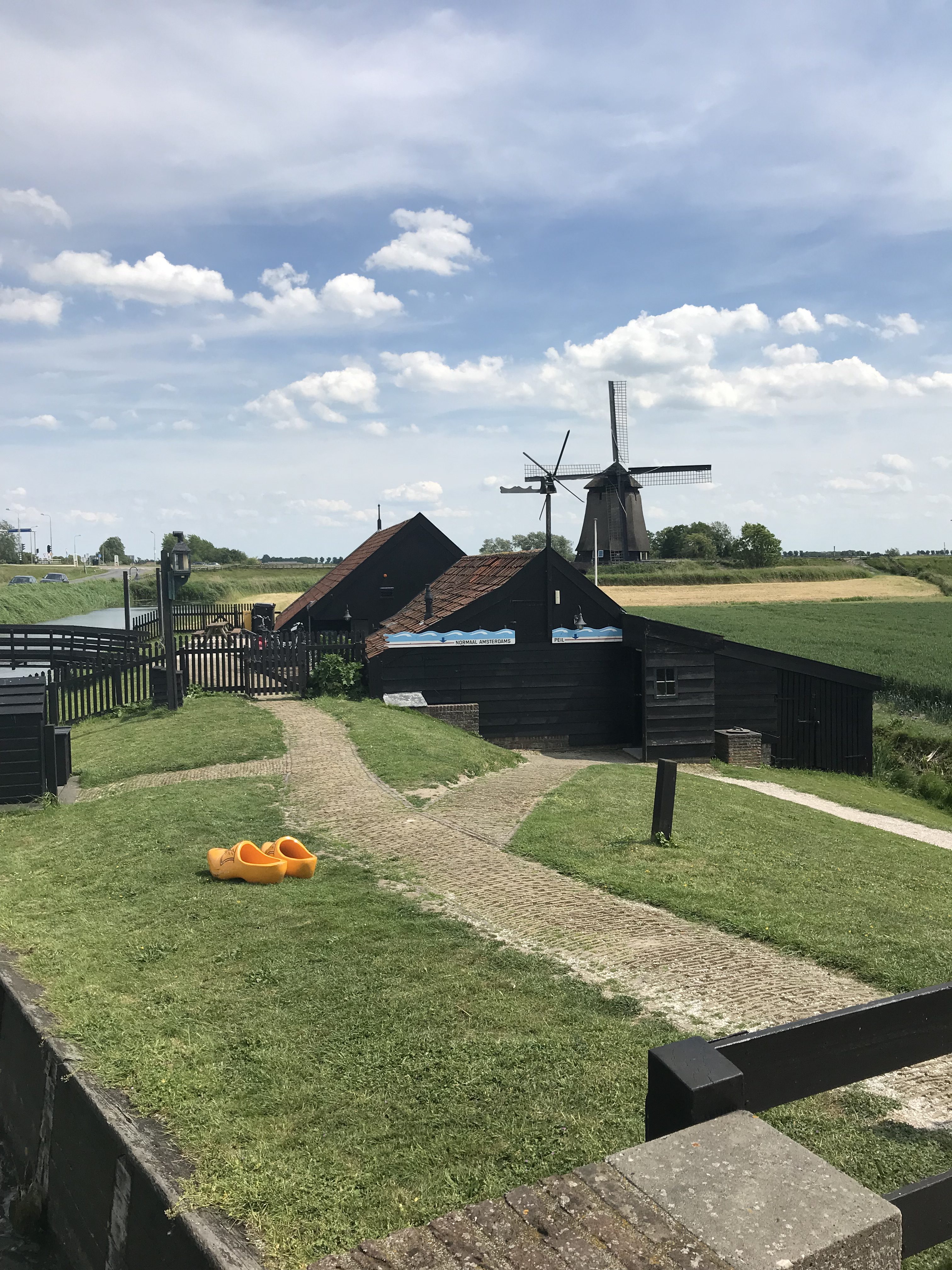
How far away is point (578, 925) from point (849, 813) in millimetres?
→ 11287

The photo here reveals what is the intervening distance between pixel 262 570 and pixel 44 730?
87.4m

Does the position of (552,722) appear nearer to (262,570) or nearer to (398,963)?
(398,963)

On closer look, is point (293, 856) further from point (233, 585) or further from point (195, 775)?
point (233, 585)

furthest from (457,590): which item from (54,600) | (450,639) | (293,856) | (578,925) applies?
(54,600)

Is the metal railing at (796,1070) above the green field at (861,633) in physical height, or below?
above

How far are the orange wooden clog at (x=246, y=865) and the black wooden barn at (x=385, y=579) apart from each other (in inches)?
806

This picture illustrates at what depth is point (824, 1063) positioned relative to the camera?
10.2ft

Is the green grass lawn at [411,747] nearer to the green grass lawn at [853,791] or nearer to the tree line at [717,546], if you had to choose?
the green grass lawn at [853,791]

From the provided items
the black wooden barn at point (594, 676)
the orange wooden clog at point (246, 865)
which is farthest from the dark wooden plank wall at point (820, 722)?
the orange wooden clog at point (246, 865)

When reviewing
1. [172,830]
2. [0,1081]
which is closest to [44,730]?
[172,830]

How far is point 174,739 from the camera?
16.5 m

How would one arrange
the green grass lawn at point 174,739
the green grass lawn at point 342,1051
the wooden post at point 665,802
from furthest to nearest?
the green grass lawn at point 174,739
the wooden post at point 665,802
the green grass lawn at point 342,1051

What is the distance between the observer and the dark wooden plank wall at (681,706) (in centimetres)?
2089

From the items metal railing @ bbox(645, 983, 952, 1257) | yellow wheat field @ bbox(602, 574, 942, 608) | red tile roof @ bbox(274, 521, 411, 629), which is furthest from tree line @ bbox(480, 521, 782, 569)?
metal railing @ bbox(645, 983, 952, 1257)
